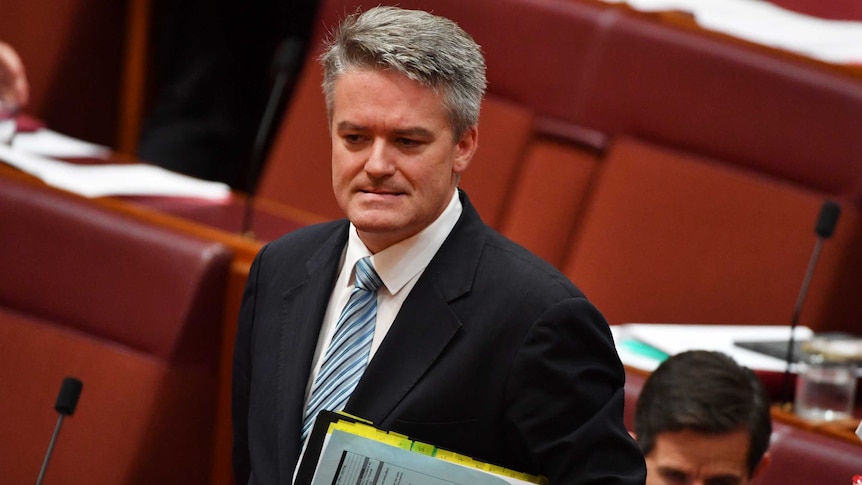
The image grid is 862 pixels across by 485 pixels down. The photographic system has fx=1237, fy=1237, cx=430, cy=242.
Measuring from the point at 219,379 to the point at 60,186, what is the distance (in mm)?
248

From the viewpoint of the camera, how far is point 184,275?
1.04m

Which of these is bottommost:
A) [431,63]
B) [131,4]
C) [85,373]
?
[85,373]

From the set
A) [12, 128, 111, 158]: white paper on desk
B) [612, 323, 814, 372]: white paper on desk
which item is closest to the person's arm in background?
[12, 128, 111, 158]: white paper on desk

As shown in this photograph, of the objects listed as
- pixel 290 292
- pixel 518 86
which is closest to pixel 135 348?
pixel 290 292

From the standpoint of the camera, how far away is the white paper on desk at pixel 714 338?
983 millimetres

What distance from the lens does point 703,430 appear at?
86cm

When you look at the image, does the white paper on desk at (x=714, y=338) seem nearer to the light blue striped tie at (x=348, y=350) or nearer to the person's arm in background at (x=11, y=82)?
the light blue striped tie at (x=348, y=350)

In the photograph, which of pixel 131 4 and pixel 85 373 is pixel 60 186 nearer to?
pixel 85 373

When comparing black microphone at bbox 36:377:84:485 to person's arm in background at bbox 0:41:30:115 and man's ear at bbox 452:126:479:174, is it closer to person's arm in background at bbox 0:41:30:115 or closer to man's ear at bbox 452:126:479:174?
man's ear at bbox 452:126:479:174

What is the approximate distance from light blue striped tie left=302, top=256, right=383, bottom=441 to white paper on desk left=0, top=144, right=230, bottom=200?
558 mm

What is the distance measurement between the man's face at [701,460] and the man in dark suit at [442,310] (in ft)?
0.86

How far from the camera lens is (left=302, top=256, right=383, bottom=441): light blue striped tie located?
2.11ft

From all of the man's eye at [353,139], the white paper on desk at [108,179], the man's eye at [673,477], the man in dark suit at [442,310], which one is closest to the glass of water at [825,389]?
the man's eye at [673,477]

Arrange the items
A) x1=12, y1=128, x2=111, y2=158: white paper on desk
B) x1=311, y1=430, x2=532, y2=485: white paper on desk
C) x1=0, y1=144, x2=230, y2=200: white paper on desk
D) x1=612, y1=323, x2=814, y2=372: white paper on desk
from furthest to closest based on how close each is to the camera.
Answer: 1. x1=12, y1=128, x2=111, y2=158: white paper on desk
2. x1=0, y1=144, x2=230, y2=200: white paper on desk
3. x1=612, y1=323, x2=814, y2=372: white paper on desk
4. x1=311, y1=430, x2=532, y2=485: white paper on desk
